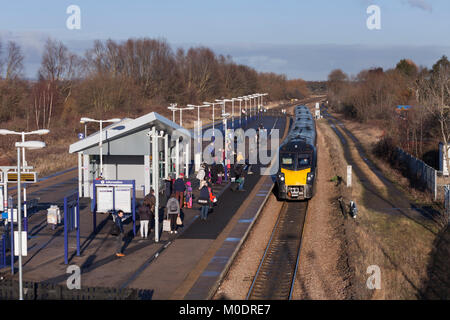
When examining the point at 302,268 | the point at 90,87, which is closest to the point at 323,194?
the point at 302,268

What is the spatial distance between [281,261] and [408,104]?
2820 inches

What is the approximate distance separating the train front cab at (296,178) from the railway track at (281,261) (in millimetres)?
1253

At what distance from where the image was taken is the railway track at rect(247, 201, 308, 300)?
1535 centimetres

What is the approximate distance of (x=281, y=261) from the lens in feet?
59.8

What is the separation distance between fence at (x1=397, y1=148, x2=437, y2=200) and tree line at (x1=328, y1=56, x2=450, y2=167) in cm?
214

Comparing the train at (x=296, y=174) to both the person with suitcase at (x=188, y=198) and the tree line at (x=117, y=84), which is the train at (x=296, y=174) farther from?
the tree line at (x=117, y=84)

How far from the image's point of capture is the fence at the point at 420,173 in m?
30.0

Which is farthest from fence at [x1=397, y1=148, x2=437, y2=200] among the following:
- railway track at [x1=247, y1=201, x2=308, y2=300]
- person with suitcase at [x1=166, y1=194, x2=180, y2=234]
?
person with suitcase at [x1=166, y1=194, x2=180, y2=234]

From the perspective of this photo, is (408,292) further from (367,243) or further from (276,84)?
(276,84)

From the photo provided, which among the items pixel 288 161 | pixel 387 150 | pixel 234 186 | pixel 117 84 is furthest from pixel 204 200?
pixel 117 84

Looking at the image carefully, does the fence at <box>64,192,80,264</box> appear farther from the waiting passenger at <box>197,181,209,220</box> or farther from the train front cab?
the train front cab

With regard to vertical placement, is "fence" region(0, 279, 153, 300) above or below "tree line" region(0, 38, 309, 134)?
below
